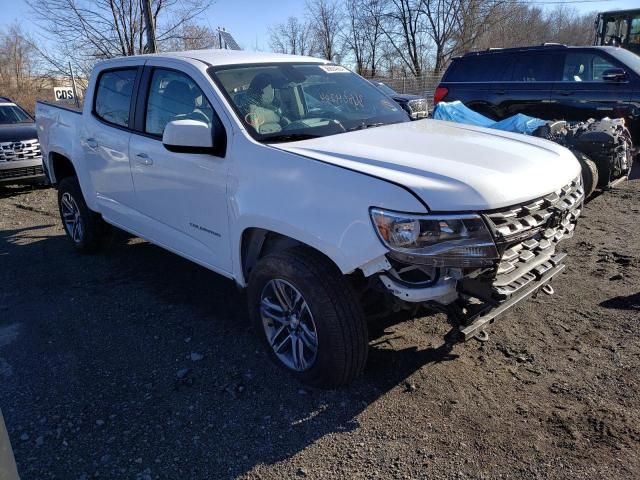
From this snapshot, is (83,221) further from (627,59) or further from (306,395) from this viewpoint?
(627,59)

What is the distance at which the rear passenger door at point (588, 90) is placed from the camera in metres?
8.57

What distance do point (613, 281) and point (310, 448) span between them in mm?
3167

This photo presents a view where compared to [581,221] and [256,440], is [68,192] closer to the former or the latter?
[256,440]

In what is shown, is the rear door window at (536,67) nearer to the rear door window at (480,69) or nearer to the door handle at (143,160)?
the rear door window at (480,69)

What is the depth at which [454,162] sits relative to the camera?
281 cm

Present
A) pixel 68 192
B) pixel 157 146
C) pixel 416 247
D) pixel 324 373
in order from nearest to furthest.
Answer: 1. pixel 416 247
2. pixel 324 373
3. pixel 157 146
4. pixel 68 192

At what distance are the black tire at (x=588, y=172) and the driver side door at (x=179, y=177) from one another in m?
4.54

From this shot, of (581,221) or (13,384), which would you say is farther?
(581,221)

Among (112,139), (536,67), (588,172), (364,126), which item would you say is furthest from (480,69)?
(112,139)

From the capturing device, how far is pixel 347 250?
8.66 feet

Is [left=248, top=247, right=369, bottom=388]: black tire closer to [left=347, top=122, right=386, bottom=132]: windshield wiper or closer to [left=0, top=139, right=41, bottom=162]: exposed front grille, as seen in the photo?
[left=347, top=122, right=386, bottom=132]: windshield wiper

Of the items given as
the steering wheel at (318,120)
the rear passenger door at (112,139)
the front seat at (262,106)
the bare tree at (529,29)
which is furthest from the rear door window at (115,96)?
the bare tree at (529,29)

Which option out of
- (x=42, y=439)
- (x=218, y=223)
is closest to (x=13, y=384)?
(x=42, y=439)

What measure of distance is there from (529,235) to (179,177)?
7.70 feet
